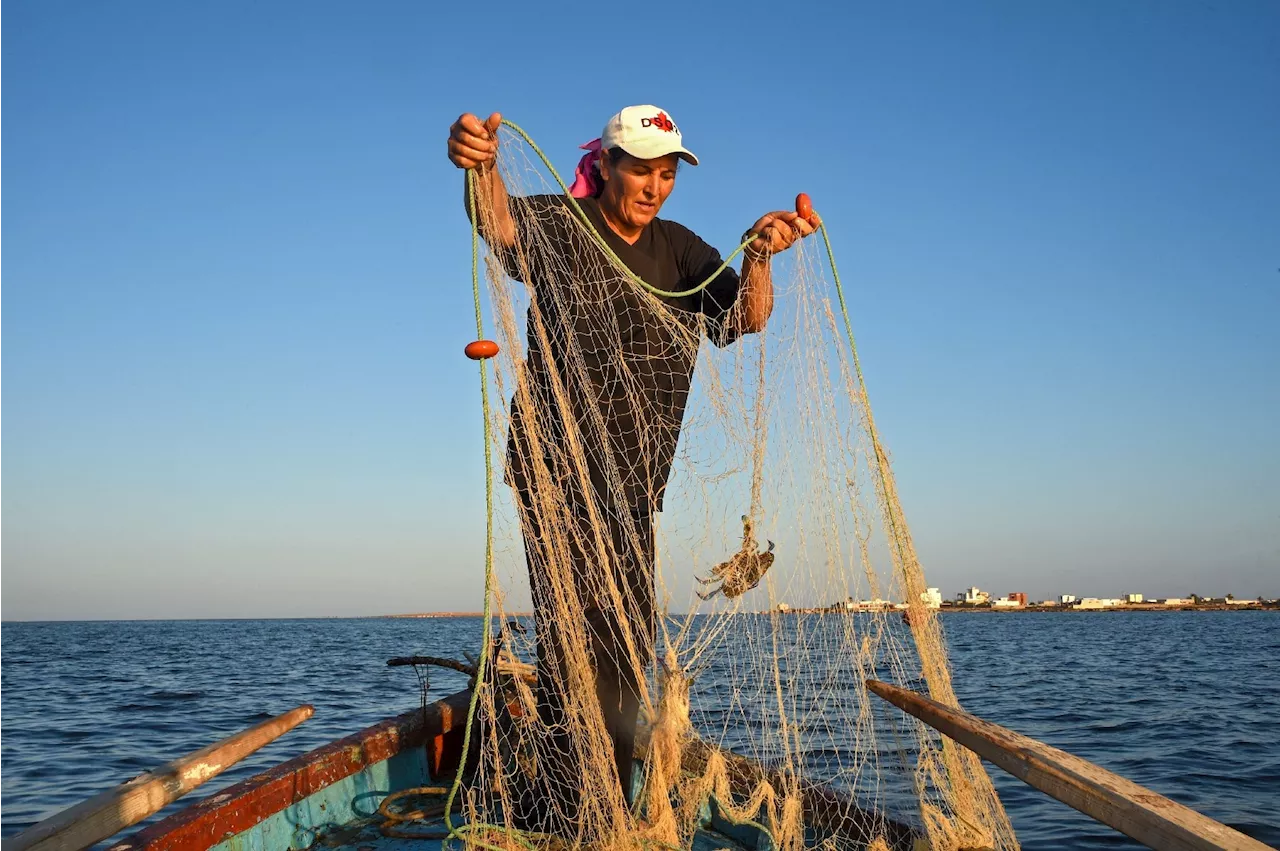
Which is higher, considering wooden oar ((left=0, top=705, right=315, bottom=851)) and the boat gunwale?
wooden oar ((left=0, top=705, right=315, bottom=851))

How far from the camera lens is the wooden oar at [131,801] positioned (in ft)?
5.80

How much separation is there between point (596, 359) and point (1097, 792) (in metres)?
1.98

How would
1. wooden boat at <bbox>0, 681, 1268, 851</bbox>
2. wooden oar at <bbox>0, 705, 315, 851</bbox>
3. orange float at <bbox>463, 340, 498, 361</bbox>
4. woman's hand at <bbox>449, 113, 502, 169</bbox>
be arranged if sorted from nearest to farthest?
1. wooden oar at <bbox>0, 705, 315, 851</bbox>
2. wooden boat at <bbox>0, 681, 1268, 851</bbox>
3. orange float at <bbox>463, 340, 498, 361</bbox>
4. woman's hand at <bbox>449, 113, 502, 169</bbox>

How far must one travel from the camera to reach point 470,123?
8.59 ft

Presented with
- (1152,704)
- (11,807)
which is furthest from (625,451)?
(1152,704)

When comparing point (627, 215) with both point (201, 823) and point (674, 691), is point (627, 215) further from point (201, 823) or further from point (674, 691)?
point (201, 823)

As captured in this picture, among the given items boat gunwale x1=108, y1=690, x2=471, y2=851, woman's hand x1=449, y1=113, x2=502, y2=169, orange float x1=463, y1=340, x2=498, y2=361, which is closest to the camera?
orange float x1=463, y1=340, x2=498, y2=361

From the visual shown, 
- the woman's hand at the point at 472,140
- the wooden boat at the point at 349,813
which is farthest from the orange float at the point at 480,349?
the wooden boat at the point at 349,813

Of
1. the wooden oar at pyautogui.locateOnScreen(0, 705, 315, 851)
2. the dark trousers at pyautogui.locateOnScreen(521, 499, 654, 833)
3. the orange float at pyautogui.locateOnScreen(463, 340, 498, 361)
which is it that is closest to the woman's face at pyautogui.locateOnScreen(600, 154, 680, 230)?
the orange float at pyautogui.locateOnScreen(463, 340, 498, 361)

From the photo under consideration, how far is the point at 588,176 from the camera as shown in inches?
133

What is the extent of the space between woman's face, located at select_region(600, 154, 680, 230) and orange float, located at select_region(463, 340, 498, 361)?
93 centimetres

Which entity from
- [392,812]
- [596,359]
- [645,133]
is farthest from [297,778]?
[645,133]

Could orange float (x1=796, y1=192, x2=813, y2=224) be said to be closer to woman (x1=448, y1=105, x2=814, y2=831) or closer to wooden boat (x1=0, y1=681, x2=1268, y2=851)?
woman (x1=448, y1=105, x2=814, y2=831)

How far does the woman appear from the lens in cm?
302
